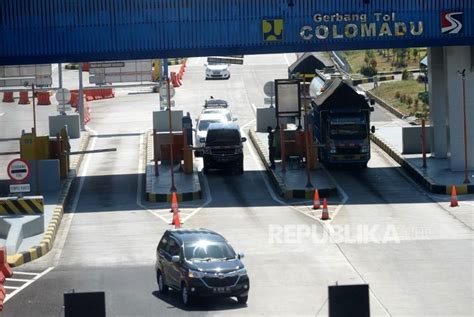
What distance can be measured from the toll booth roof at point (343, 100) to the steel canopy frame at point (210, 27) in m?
3.95

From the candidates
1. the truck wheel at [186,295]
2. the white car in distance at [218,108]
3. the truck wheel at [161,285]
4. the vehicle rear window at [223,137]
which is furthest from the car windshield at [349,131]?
the truck wheel at [186,295]

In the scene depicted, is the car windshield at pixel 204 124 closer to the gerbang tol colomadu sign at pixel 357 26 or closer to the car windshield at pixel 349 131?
the car windshield at pixel 349 131

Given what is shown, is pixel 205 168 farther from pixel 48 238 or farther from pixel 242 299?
pixel 242 299

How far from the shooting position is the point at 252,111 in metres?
67.8

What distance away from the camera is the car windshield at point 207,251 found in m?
27.3

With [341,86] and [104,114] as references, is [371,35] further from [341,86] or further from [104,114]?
[104,114]

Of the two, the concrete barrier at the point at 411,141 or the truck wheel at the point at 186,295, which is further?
the concrete barrier at the point at 411,141

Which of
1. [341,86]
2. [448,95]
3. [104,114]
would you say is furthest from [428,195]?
[104,114]

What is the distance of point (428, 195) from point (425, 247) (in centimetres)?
928

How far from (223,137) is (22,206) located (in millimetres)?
12844

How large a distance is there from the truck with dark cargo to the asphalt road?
2.30ft

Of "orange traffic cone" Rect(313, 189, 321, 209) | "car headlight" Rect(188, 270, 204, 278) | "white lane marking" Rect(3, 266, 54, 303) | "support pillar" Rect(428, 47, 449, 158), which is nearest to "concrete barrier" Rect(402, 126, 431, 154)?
"support pillar" Rect(428, 47, 449, 158)

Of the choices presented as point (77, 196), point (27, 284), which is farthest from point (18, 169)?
point (77, 196)

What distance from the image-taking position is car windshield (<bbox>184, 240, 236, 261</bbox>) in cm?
2733
